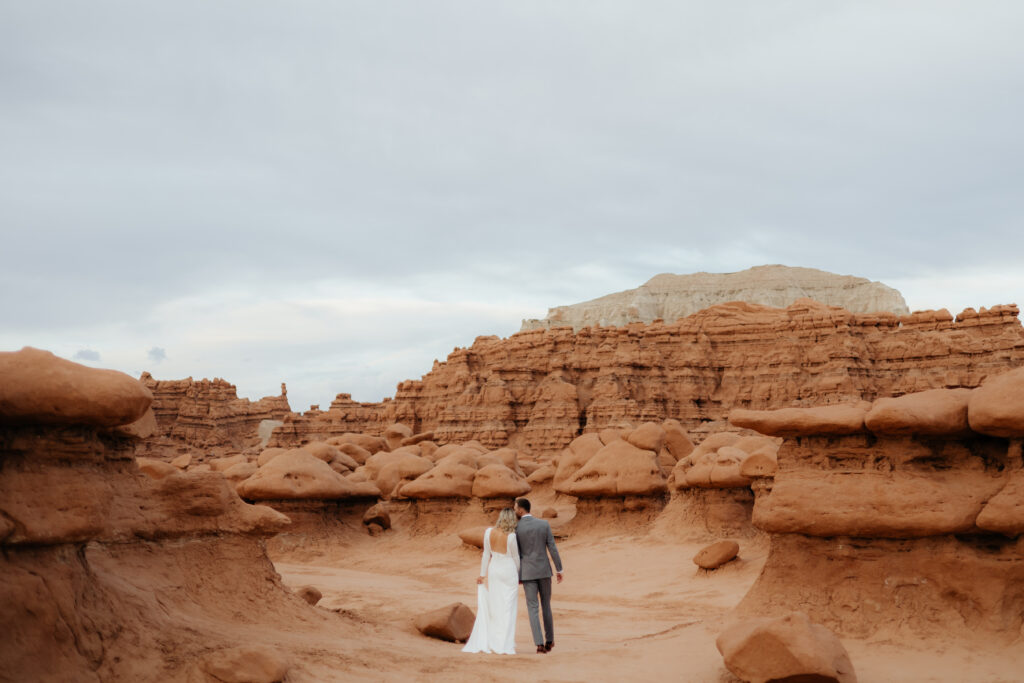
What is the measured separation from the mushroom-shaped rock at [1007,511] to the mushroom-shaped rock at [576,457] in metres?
13.9

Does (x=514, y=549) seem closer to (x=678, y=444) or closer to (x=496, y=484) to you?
(x=496, y=484)

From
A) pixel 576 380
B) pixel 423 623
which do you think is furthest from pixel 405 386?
pixel 423 623

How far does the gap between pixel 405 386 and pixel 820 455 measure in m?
49.5

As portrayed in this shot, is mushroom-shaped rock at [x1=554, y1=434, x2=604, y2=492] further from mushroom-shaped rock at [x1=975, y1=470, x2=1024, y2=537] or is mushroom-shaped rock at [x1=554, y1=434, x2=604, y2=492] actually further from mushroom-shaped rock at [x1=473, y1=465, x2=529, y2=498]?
mushroom-shaped rock at [x1=975, y1=470, x2=1024, y2=537]

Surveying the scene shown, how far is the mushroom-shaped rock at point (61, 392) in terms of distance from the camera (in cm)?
507

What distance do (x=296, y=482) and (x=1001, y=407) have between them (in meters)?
12.6

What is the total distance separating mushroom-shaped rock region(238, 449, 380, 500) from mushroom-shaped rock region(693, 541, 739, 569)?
25.8 feet

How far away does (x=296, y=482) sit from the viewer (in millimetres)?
15781

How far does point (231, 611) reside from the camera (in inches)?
278

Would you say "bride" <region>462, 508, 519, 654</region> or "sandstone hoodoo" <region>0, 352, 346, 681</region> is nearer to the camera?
"sandstone hoodoo" <region>0, 352, 346, 681</region>

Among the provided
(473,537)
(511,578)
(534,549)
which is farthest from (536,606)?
(473,537)

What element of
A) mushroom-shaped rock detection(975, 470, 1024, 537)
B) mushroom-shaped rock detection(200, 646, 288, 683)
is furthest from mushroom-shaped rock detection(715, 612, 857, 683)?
mushroom-shaped rock detection(200, 646, 288, 683)

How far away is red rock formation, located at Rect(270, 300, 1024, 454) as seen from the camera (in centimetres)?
3916

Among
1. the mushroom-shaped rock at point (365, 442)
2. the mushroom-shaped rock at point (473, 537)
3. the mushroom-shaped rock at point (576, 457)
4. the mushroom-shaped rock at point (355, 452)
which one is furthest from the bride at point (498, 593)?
the mushroom-shaped rock at point (365, 442)
